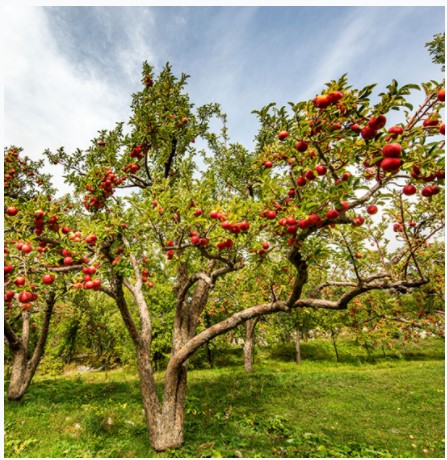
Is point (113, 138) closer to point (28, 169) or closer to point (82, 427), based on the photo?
point (28, 169)

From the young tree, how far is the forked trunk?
7.61m

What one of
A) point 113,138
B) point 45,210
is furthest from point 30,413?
point 113,138

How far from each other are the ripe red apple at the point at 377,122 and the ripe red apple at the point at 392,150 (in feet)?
1.35

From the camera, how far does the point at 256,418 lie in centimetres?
991

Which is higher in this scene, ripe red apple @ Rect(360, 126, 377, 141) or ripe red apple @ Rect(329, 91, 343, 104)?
ripe red apple @ Rect(329, 91, 343, 104)

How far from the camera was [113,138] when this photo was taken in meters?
9.06

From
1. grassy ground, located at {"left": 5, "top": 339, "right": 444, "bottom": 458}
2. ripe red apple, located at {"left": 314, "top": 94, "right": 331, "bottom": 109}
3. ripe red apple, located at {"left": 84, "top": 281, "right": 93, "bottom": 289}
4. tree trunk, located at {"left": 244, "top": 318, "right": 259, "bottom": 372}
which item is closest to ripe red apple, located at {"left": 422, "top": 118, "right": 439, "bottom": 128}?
ripe red apple, located at {"left": 314, "top": 94, "right": 331, "bottom": 109}

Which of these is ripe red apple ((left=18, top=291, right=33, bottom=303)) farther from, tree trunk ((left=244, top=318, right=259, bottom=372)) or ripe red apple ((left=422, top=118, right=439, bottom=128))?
tree trunk ((left=244, top=318, right=259, bottom=372))

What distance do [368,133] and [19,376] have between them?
15758 mm

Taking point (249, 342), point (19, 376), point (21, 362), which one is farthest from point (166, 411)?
point (249, 342)

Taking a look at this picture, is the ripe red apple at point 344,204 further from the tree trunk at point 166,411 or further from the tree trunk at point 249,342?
the tree trunk at point 249,342

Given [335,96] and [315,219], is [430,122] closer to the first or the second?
[335,96]

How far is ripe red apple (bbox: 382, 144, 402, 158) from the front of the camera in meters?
3.24

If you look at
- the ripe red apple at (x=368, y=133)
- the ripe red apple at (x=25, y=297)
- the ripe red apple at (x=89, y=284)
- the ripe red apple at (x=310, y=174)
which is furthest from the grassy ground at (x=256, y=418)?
the ripe red apple at (x=368, y=133)
